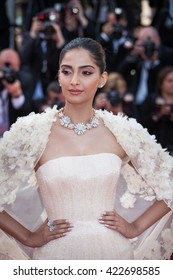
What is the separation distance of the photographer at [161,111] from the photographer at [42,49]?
0.87 metres

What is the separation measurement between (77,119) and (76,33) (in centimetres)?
336

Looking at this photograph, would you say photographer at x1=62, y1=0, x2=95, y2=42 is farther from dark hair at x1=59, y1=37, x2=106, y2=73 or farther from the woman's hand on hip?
the woman's hand on hip

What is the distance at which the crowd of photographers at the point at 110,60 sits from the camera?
5621mm

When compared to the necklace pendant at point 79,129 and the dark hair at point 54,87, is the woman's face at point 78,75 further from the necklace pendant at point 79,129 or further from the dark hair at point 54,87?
the dark hair at point 54,87

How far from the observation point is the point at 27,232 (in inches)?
120

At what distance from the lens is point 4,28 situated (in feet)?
20.8

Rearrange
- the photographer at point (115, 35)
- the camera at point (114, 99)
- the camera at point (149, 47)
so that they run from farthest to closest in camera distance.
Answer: the photographer at point (115, 35), the camera at point (149, 47), the camera at point (114, 99)

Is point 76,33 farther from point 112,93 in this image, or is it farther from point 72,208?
point 72,208

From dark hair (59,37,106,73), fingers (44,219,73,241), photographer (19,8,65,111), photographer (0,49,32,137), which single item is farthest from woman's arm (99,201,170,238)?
photographer (19,8,65,111)

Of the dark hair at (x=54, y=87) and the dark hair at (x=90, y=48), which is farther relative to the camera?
the dark hair at (x=54, y=87)

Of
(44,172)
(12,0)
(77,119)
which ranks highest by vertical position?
(12,0)

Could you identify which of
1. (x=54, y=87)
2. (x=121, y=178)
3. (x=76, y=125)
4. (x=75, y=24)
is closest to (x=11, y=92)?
(x=54, y=87)

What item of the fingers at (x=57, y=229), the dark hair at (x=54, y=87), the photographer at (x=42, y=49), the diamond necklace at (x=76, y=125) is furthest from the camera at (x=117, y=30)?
the fingers at (x=57, y=229)

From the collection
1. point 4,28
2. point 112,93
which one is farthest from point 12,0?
point 112,93
